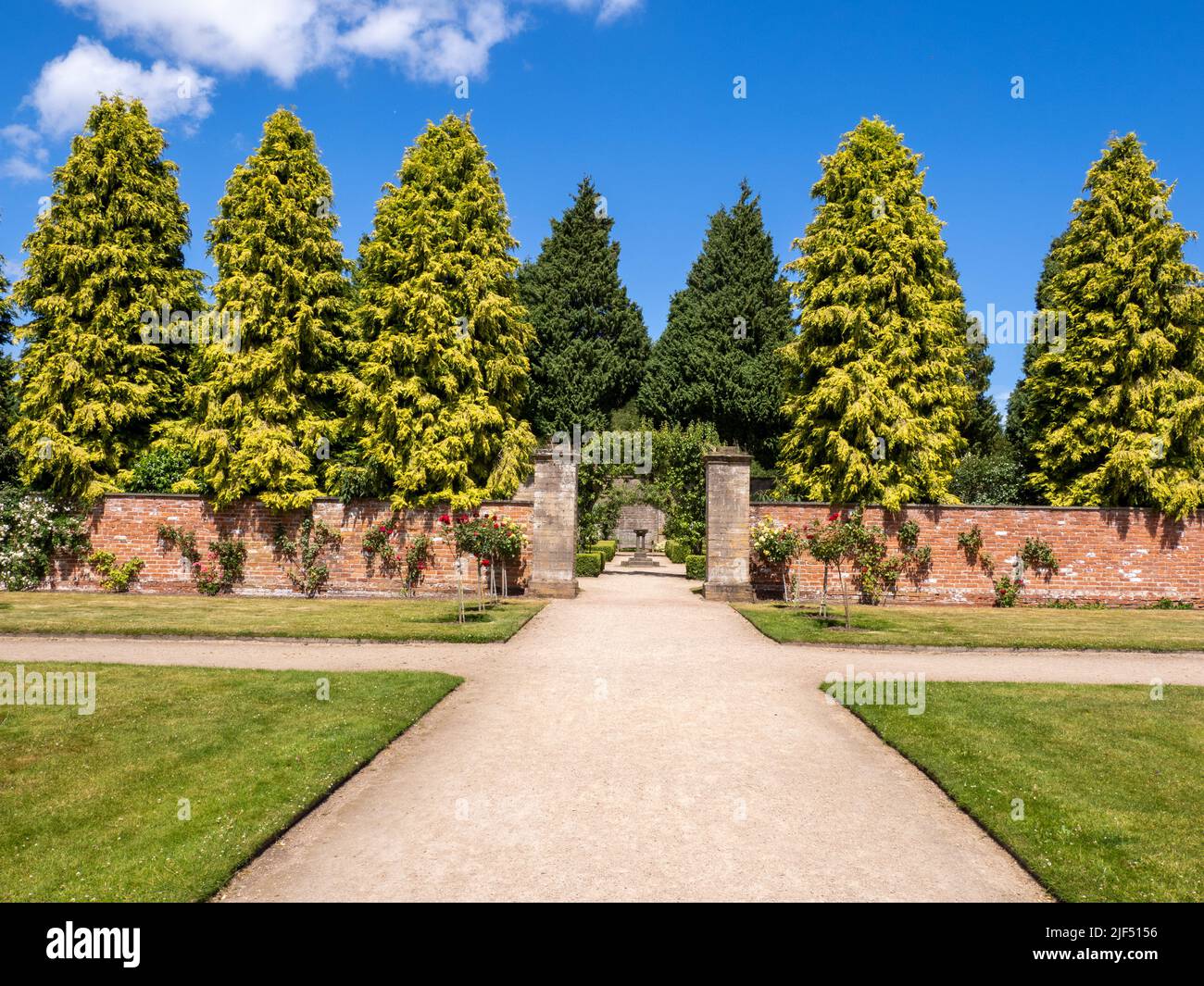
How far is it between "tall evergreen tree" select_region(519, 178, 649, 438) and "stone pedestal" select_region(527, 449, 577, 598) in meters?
19.5

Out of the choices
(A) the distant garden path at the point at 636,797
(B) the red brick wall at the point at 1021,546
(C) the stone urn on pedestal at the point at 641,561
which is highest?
(B) the red brick wall at the point at 1021,546

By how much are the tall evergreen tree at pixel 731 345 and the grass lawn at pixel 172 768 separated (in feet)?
102

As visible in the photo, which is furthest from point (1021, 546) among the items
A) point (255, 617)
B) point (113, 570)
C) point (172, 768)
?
point (113, 570)

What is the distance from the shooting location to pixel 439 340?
69.8 feet

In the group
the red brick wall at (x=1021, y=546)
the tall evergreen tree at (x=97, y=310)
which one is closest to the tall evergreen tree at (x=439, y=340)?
the tall evergreen tree at (x=97, y=310)

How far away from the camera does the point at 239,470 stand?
19.3 meters

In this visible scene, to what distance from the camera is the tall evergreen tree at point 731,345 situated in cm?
3850

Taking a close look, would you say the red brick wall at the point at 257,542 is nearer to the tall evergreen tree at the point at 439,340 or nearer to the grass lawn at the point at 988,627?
the tall evergreen tree at the point at 439,340

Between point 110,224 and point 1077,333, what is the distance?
98.5ft

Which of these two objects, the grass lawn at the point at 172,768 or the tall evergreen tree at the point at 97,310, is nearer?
the grass lawn at the point at 172,768

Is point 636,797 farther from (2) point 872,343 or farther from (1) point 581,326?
(1) point 581,326

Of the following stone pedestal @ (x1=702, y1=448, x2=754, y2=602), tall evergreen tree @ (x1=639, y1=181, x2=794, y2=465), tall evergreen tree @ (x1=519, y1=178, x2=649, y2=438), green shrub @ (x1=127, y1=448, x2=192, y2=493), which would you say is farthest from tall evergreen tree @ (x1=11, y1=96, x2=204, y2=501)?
tall evergreen tree @ (x1=639, y1=181, x2=794, y2=465)

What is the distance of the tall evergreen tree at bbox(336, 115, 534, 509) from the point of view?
68.5ft

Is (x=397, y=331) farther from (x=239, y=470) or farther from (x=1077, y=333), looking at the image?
(x=1077, y=333)
